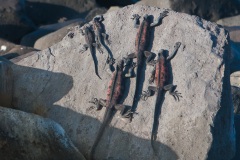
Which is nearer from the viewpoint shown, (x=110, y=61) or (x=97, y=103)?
(x=97, y=103)

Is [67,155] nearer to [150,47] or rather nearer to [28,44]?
[150,47]

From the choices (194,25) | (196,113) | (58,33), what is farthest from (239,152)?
(58,33)

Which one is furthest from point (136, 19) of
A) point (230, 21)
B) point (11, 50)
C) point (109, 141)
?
point (230, 21)

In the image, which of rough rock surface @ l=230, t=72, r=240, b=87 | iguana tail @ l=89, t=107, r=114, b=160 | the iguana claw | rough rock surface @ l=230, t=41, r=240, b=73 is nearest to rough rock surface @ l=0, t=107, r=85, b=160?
iguana tail @ l=89, t=107, r=114, b=160

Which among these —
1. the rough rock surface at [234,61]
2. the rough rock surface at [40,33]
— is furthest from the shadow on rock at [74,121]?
the rough rock surface at [234,61]

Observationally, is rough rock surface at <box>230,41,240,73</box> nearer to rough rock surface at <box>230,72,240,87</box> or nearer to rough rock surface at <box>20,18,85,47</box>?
rough rock surface at <box>230,72,240,87</box>

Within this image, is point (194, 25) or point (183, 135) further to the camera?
point (194, 25)

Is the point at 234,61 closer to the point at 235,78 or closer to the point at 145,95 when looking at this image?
the point at 235,78
